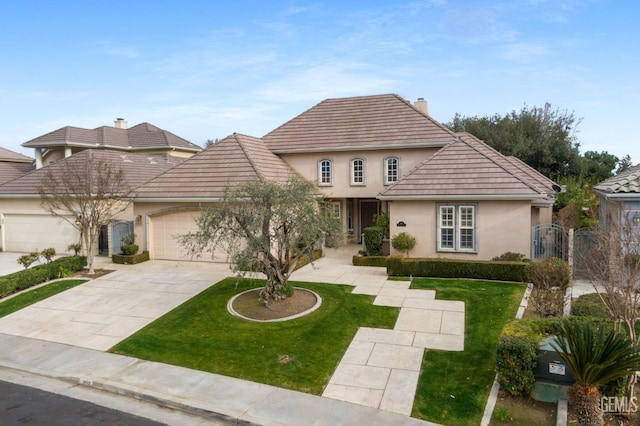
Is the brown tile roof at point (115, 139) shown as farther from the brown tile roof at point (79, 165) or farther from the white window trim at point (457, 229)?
→ the white window trim at point (457, 229)

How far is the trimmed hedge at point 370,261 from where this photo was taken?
18406mm

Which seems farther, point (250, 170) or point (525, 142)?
point (525, 142)

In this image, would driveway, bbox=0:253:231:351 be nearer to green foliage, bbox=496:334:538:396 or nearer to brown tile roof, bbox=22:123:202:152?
green foliage, bbox=496:334:538:396

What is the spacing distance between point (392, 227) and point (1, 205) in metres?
20.5

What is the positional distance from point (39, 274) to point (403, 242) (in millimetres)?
13584

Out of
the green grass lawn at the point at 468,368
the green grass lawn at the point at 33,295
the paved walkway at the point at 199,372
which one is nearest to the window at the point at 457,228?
the paved walkway at the point at 199,372

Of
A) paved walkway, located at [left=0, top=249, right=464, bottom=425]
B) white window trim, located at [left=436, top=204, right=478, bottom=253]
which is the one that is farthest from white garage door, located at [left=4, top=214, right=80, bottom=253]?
white window trim, located at [left=436, top=204, right=478, bottom=253]

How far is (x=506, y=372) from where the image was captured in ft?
27.1

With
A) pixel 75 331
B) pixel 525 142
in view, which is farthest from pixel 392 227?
pixel 525 142

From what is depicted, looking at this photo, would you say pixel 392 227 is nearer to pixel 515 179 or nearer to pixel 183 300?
pixel 515 179

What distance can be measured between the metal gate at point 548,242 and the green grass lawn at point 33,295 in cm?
1666

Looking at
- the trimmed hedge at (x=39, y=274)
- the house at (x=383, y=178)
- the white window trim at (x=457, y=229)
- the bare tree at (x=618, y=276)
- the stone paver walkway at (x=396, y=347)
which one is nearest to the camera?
the bare tree at (x=618, y=276)

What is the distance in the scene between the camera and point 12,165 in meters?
32.4

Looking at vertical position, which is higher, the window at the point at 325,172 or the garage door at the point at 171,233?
the window at the point at 325,172
